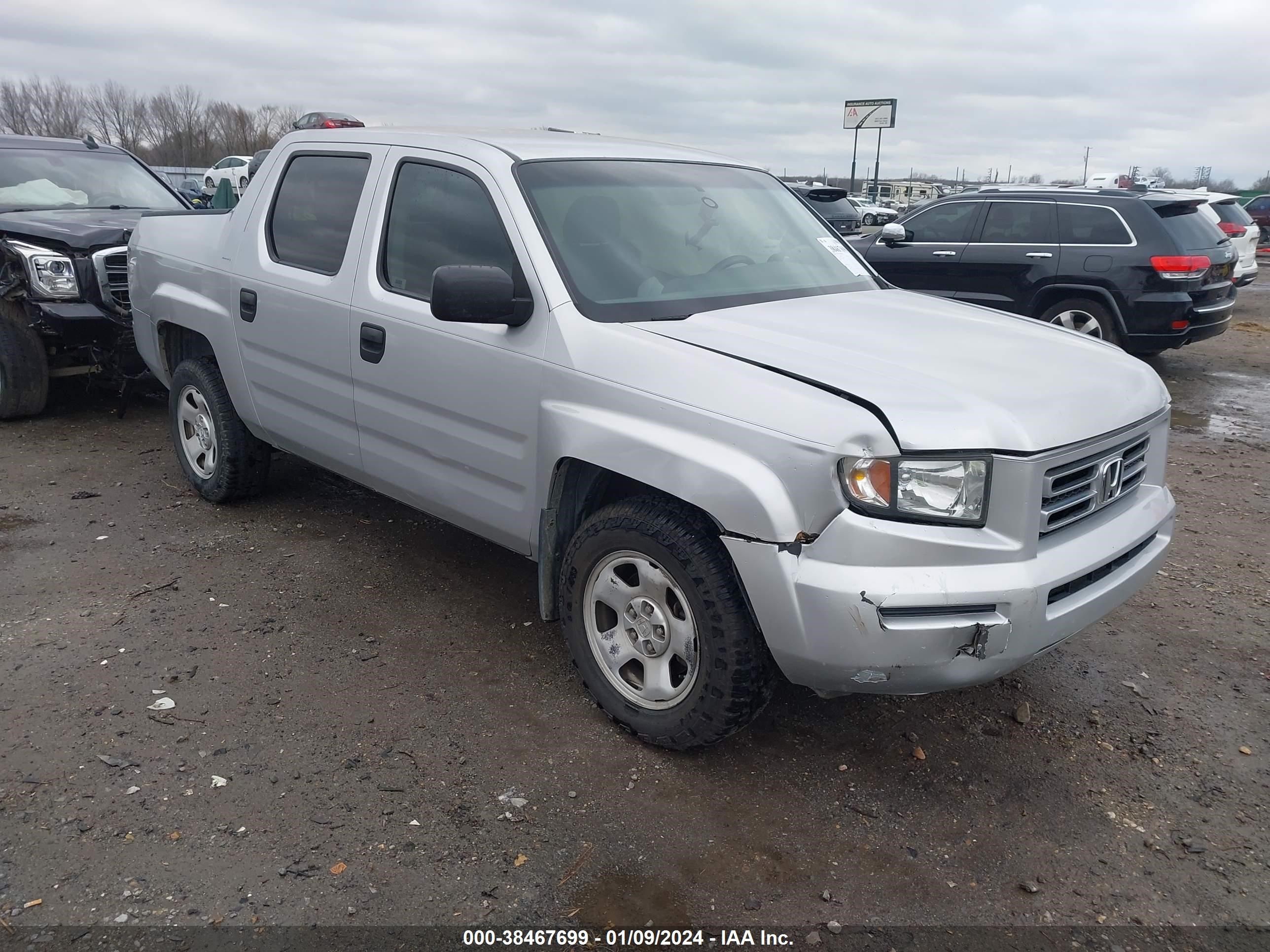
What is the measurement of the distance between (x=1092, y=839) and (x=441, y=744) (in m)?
1.98

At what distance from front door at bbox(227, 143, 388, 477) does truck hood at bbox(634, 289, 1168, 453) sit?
1.58 meters

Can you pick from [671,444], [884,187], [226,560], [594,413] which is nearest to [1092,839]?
[671,444]

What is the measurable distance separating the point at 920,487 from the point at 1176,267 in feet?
24.5

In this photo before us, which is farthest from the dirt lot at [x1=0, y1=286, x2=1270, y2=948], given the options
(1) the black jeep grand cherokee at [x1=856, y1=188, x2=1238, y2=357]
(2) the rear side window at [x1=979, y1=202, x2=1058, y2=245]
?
(2) the rear side window at [x1=979, y1=202, x2=1058, y2=245]

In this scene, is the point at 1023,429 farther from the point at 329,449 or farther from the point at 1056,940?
the point at 329,449

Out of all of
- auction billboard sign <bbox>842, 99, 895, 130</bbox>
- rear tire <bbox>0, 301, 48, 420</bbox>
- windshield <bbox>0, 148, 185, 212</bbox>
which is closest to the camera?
rear tire <bbox>0, 301, 48, 420</bbox>

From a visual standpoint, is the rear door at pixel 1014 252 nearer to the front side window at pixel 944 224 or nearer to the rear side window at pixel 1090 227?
the rear side window at pixel 1090 227

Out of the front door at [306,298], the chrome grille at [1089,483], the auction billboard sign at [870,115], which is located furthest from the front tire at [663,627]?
the auction billboard sign at [870,115]

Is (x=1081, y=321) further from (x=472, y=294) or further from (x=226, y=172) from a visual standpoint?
(x=226, y=172)

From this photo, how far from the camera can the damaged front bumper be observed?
8.31 feet

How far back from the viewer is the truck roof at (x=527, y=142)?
12.2ft

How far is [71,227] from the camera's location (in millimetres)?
6719

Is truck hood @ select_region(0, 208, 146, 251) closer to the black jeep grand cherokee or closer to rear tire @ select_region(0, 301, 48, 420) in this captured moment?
rear tire @ select_region(0, 301, 48, 420)

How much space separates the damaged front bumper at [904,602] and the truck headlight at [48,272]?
5.68 metres
